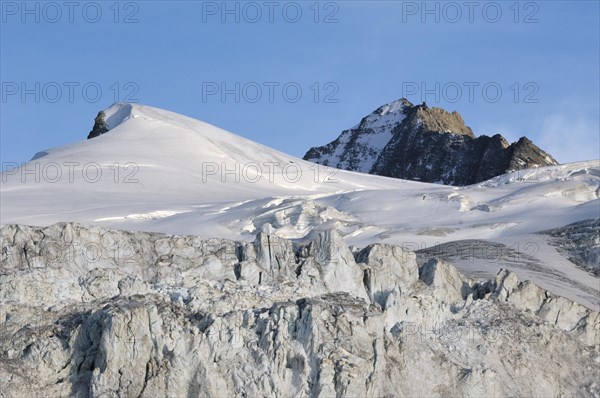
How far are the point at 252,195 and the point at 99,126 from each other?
3327 centimetres

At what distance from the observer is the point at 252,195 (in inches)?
4609

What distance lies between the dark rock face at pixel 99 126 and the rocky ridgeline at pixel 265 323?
297 ft

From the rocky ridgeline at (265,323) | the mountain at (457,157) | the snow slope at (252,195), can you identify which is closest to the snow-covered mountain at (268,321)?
the rocky ridgeline at (265,323)

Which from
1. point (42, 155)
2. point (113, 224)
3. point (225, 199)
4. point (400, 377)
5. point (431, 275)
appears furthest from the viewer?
point (42, 155)

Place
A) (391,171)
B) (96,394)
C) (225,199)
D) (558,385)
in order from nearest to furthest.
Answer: (96,394) < (558,385) < (225,199) < (391,171)

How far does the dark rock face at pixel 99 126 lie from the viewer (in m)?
144

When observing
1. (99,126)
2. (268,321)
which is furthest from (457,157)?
(268,321)

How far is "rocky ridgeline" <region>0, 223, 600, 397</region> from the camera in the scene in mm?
45469

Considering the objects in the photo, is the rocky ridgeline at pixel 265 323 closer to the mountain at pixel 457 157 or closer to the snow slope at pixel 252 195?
the snow slope at pixel 252 195

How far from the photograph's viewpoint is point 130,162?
396 ft

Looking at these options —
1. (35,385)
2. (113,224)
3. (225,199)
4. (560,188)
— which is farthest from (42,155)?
(35,385)

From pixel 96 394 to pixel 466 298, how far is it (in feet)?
51.6

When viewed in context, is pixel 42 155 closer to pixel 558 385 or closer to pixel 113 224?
pixel 113 224

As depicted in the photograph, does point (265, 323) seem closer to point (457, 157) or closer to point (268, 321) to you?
point (268, 321)
